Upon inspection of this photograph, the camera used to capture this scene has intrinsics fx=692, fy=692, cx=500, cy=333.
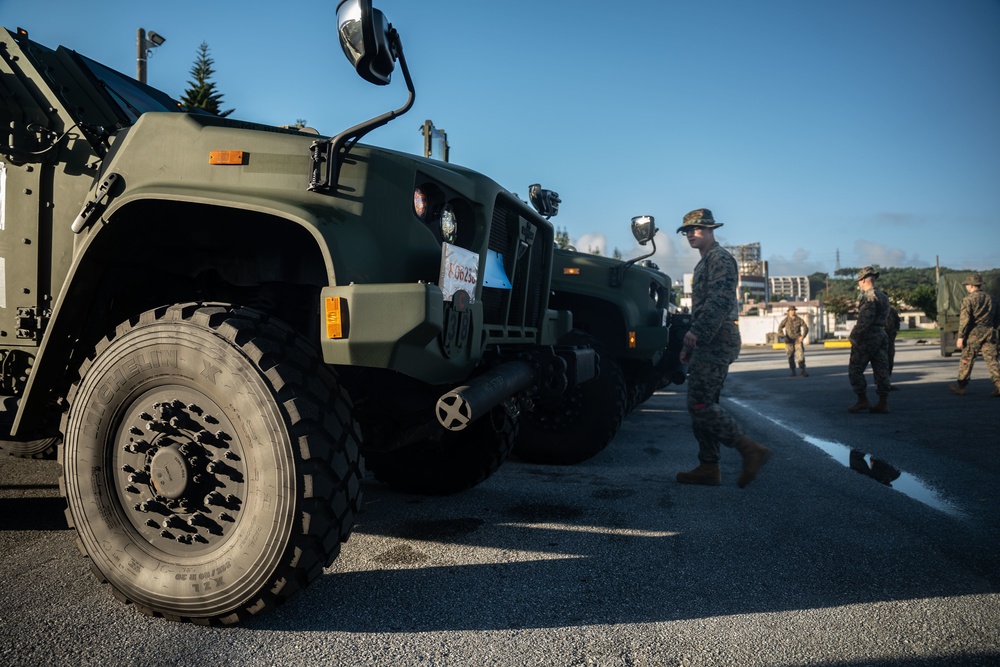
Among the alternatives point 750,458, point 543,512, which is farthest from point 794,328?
point 543,512

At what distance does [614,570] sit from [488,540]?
0.67 m

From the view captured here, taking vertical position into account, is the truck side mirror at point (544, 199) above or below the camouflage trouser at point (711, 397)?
above

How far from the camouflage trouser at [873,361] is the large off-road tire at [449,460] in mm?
6377

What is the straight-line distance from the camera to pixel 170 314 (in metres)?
2.33

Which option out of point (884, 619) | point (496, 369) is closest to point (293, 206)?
point (496, 369)

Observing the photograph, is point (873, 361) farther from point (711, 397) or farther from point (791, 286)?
point (791, 286)

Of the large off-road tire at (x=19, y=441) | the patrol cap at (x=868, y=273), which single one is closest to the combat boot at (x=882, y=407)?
the patrol cap at (x=868, y=273)

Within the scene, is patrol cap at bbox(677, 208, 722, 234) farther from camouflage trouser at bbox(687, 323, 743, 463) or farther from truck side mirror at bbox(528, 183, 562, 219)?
truck side mirror at bbox(528, 183, 562, 219)

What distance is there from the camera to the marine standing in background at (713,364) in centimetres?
453

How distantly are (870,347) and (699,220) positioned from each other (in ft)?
15.4

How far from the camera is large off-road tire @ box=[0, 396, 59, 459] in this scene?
2.80m

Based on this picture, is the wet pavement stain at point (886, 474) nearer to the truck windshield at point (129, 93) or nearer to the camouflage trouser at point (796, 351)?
the truck windshield at point (129, 93)

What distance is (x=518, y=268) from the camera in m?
3.50

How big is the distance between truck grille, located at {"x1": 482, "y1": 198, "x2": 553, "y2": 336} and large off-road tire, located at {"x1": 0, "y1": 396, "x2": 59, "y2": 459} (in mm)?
1987
